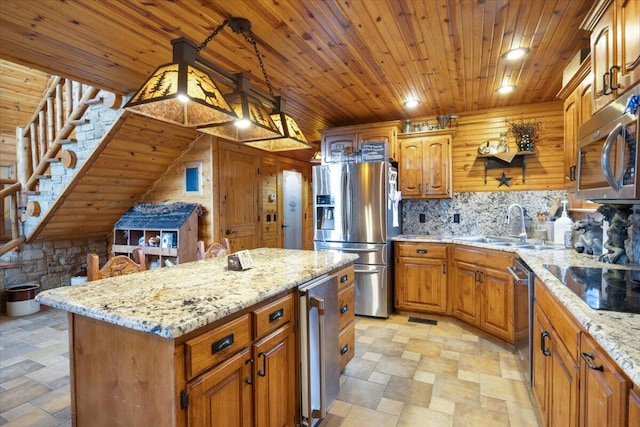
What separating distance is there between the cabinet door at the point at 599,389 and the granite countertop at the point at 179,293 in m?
1.22

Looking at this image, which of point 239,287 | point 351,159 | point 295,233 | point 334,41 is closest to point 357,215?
point 351,159

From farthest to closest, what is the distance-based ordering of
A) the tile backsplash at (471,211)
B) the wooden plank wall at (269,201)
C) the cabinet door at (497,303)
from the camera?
1. the wooden plank wall at (269,201)
2. the tile backsplash at (471,211)
3. the cabinet door at (497,303)

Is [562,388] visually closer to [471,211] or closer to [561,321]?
[561,321]

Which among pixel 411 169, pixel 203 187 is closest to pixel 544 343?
pixel 411 169

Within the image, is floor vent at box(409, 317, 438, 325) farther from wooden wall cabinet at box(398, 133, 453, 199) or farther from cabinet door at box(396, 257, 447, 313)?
wooden wall cabinet at box(398, 133, 453, 199)

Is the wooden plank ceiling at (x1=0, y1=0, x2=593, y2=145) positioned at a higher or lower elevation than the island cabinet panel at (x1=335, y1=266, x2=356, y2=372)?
higher

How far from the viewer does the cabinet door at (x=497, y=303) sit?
9.51 feet

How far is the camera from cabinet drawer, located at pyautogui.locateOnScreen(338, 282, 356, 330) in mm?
2383

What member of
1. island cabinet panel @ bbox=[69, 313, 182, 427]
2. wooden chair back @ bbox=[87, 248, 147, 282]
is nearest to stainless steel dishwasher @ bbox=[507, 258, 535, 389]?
island cabinet panel @ bbox=[69, 313, 182, 427]

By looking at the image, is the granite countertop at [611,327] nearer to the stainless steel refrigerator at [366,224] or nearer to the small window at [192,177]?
the stainless steel refrigerator at [366,224]

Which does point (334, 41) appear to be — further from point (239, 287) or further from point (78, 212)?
point (78, 212)

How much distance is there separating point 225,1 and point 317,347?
2051 mm

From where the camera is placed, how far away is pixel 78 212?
13.6 ft

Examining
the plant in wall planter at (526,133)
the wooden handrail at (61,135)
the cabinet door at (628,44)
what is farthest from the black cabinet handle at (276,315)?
the plant in wall planter at (526,133)
